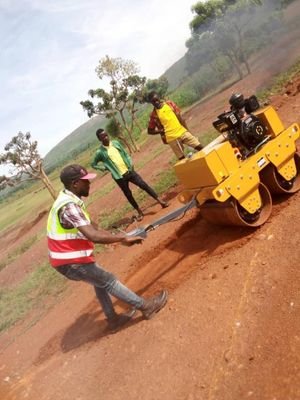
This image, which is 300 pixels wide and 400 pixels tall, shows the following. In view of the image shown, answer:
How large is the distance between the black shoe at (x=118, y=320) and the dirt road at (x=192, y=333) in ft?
0.45

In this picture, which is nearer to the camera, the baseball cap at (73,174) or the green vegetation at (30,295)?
Answer: the baseball cap at (73,174)

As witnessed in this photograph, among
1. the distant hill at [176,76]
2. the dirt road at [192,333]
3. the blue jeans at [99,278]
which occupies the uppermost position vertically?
the distant hill at [176,76]

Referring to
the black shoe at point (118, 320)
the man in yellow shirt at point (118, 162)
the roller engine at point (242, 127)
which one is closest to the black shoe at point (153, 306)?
the black shoe at point (118, 320)

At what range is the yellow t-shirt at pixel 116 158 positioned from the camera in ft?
24.7

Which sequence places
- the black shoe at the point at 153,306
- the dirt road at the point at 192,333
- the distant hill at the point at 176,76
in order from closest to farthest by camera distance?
the dirt road at the point at 192,333
the black shoe at the point at 153,306
the distant hill at the point at 176,76

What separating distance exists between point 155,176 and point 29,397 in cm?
737

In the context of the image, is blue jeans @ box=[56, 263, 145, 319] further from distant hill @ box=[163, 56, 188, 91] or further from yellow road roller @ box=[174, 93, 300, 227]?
distant hill @ box=[163, 56, 188, 91]

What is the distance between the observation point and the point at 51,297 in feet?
24.4

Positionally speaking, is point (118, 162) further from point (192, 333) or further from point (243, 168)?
point (192, 333)

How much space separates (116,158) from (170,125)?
117 cm

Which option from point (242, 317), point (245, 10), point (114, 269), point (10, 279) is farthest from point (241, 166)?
point (245, 10)

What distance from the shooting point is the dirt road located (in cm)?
301

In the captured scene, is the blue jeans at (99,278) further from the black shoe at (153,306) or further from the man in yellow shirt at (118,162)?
the man in yellow shirt at (118,162)

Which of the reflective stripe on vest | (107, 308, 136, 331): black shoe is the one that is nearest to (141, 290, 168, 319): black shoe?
(107, 308, 136, 331): black shoe
